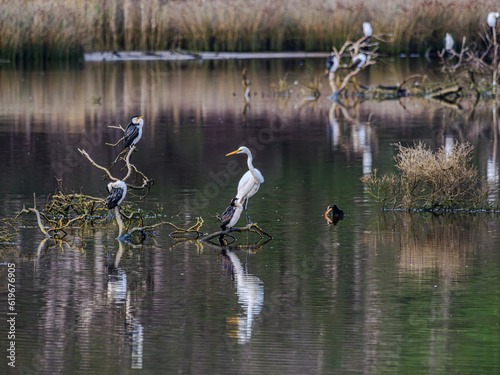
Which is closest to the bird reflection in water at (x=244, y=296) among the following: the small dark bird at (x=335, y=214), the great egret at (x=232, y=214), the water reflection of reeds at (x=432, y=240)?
the great egret at (x=232, y=214)

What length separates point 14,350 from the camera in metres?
10.3

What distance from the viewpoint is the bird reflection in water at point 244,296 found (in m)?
10.8

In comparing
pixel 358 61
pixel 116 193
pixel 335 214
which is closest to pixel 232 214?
pixel 116 193

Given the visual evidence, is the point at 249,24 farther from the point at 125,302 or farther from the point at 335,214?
the point at 125,302

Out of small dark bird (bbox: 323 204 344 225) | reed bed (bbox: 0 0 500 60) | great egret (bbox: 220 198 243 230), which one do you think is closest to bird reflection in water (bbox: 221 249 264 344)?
great egret (bbox: 220 198 243 230)

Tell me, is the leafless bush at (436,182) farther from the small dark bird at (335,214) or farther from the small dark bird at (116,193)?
the small dark bird at (116,193)

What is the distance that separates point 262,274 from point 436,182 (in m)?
4.62

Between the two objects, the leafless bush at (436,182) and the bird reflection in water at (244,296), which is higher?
the leafless bush at (436,182)

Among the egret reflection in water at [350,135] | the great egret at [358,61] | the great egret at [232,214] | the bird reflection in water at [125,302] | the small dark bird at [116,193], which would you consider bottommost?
the bird reflection in water at [125,302]

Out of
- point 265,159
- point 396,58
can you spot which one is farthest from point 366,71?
point 265,159

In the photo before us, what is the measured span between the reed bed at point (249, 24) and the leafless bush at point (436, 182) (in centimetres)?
3661

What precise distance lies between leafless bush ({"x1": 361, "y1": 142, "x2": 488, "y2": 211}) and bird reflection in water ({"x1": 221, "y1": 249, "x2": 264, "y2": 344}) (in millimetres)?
3566

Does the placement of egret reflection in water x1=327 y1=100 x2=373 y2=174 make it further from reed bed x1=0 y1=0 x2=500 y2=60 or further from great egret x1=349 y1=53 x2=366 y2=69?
reed bed x1=0 y1=0 x2=500 y2=60

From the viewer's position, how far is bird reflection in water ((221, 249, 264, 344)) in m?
10.8
